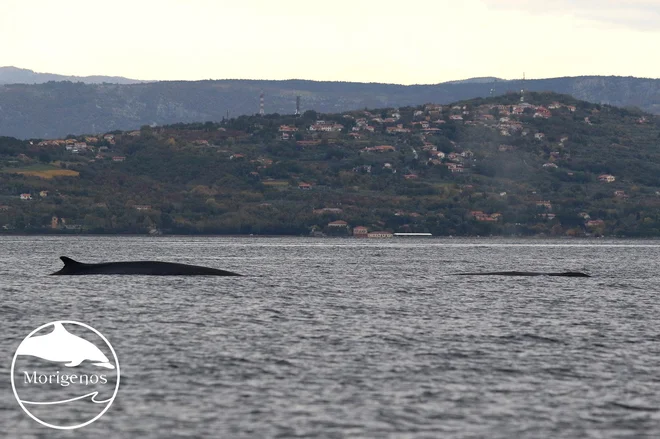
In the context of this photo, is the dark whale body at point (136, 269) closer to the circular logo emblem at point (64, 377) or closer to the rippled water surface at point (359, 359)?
the rippled water surface at point (359, 359)

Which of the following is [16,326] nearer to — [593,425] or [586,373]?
[586,373]

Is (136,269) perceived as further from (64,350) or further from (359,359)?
(359,359)

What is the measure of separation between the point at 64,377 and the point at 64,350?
688cm

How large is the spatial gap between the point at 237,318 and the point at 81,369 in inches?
923

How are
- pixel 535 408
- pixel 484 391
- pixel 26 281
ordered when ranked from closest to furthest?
1. pixel 535 408
2. pixel 484 391
3. pixel 26 281

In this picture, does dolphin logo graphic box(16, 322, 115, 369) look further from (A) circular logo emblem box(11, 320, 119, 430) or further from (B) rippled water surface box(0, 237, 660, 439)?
(B) rippled water surface box(0, 237, 660, 439)

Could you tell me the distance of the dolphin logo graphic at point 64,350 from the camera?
173 ft

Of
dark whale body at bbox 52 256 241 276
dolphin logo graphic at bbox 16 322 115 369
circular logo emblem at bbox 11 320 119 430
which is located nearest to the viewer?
circular logo emblem at bbox 11 320 119 430

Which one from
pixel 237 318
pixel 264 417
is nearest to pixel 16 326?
pixel 237 318

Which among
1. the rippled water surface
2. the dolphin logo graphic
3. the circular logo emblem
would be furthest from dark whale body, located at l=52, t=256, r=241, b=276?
the dolphin logo graphic

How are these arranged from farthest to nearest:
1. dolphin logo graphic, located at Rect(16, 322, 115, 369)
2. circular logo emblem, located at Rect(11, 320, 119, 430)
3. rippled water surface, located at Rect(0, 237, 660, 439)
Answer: dolphin logo graphic, located at Rect(16, 322, 115, 369) < circular logo emblem, located at Rect(11, 320, 119, 430) < rippled water surface, located at Rect(0, 237, 660, 439)

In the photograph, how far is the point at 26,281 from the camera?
11144cm

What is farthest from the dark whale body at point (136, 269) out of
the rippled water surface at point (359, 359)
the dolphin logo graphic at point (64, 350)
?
the dolphin logo graphic at point (64, 350)

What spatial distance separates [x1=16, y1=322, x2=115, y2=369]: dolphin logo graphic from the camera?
52656mm
